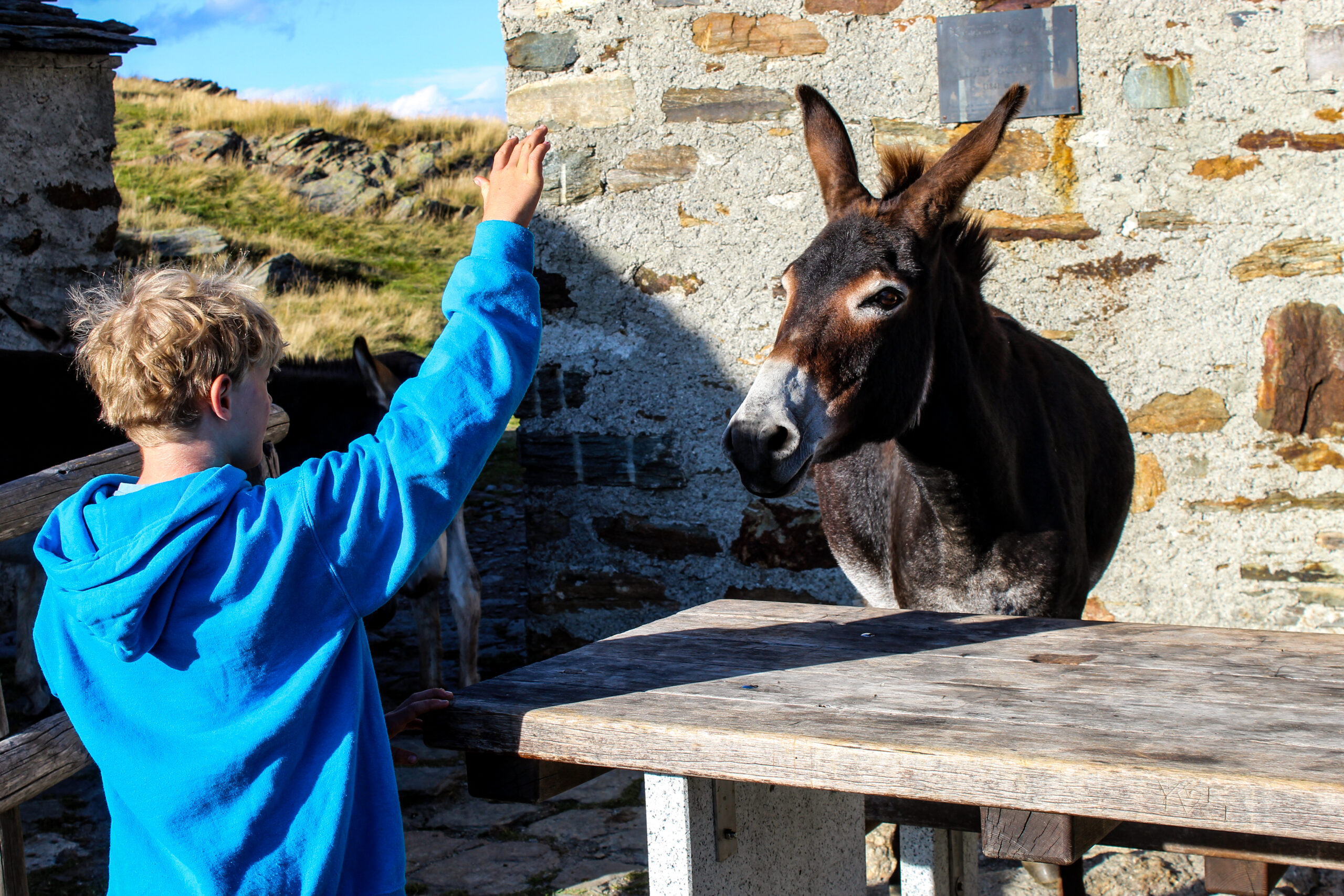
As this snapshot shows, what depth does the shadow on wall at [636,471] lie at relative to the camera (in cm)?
389

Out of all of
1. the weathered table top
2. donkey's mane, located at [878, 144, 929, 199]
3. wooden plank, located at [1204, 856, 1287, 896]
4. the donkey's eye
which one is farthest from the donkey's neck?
wooden plank, located at [1204, 856, 1287, 896]

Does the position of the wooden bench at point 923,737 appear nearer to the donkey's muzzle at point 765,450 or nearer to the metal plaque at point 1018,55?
the donkey's muzzle at point 765,450

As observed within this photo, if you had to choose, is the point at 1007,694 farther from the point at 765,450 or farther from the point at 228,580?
the point at 228,580

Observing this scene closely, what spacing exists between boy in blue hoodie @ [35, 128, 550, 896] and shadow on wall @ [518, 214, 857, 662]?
8.39 ft

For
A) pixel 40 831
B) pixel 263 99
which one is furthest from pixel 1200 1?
pixel 263 99

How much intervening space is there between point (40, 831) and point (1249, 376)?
3.99 meters

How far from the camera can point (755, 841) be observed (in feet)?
5.82

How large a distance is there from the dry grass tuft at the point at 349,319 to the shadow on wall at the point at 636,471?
9.20 metres

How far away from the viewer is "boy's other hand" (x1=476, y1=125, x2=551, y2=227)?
1.47 metres

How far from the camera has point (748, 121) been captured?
12.3 ft

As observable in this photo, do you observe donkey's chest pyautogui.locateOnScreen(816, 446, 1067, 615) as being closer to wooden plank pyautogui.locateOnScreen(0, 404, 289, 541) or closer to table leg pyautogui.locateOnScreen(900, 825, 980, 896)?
table leg pyautogui.locateOnScreen(900, 825, 980, 896)

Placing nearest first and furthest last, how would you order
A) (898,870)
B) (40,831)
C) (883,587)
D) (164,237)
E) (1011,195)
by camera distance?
(898,870) → (883,587) → (40,831) → (1011,195) → (164,237)

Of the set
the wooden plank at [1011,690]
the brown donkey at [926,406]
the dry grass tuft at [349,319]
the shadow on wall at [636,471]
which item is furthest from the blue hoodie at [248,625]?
the dry grass tuft at [349,319]

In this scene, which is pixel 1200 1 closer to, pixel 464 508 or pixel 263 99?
pixel 464 508
